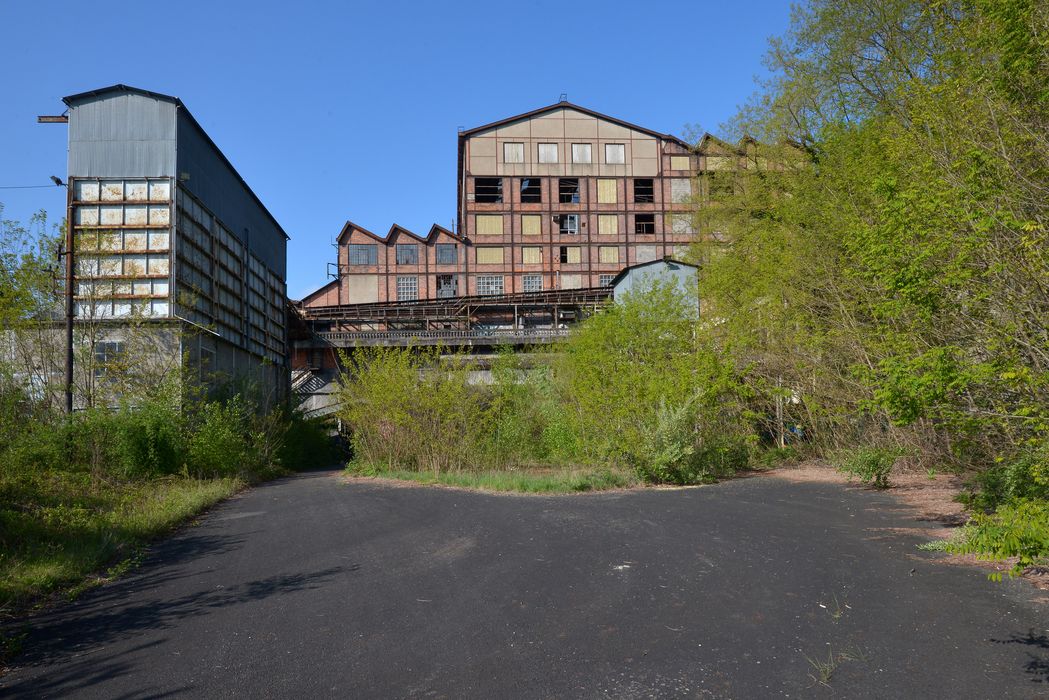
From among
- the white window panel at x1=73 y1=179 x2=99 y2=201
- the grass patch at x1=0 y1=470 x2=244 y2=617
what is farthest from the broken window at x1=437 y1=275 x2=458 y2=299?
the grass patch at x1=0 y1=470 x2=244 y2=617

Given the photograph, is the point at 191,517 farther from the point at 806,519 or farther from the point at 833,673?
the point at 833,673

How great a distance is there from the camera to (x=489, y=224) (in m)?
56.1

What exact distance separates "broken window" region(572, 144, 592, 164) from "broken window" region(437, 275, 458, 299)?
478 inches

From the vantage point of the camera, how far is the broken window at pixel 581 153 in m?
55.6

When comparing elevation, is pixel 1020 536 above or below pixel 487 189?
below

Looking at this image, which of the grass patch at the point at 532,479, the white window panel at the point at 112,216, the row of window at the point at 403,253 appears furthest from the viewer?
the row of window at the point at 403,253

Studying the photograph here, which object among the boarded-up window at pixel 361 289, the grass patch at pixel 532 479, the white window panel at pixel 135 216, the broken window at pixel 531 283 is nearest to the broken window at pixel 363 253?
the boarded-up window at pixel 361 289

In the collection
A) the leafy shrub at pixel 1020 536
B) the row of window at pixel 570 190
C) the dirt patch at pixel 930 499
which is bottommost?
the dirt patch at pixel 930 499

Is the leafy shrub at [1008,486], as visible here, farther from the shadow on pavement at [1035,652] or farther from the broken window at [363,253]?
the broken window at [363,253]

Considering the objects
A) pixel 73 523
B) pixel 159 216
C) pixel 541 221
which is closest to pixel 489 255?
pixel 541 221

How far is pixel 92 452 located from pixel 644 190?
4537 cm

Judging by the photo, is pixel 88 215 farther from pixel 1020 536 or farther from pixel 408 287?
pixel 408 287

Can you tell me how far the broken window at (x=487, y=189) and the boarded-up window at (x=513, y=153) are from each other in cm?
151

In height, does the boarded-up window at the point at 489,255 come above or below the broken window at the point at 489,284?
above
